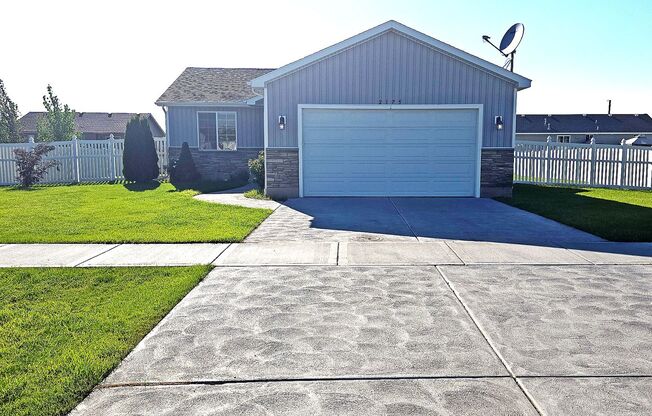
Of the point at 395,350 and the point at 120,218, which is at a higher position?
the point at 120,218

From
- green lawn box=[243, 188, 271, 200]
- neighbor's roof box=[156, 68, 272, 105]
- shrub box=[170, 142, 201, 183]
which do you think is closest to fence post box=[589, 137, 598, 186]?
green lawn box=[243, 188, 271, 200]

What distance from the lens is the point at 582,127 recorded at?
48.1 m

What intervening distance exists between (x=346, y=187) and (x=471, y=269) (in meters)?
8.22

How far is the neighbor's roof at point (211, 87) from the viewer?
1905 centimetres

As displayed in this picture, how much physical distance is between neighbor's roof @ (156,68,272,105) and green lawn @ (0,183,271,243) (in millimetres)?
5121

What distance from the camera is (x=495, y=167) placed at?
13953mm

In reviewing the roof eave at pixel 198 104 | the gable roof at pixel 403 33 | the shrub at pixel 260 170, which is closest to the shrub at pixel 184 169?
the roof eave at pixel 198 104

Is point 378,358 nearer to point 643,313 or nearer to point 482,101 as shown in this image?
point 643,313

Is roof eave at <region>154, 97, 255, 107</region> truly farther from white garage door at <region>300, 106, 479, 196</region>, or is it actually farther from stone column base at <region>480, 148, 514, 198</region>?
stone column base at <region>480, 148, 514, 198</region>

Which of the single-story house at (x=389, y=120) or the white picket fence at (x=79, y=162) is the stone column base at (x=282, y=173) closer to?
the single-story house at (x=389, y=120)

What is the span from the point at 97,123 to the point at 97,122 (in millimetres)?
212

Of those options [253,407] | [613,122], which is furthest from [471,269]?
[613,122]

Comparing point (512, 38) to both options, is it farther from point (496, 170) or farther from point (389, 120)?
point (389, 120)

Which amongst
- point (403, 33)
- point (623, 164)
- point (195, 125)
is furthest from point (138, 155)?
point (623, 164)
